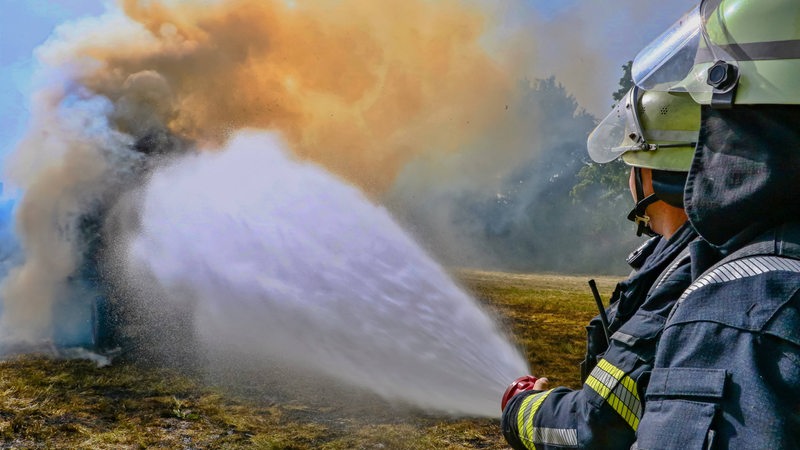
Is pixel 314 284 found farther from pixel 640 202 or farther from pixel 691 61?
pixel 691 61

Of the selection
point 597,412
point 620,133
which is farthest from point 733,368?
point 620,133

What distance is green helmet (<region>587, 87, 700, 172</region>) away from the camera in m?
2.11

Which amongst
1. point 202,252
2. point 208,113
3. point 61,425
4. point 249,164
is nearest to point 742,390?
point 61,425

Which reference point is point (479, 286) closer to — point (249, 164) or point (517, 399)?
point (249, 164)

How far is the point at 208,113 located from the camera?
45.2 ft

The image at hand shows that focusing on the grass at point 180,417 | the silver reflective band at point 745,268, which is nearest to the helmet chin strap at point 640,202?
the silver reflective band at point 745,268

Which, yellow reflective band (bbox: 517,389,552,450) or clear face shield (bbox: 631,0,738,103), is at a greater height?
clear face shield (bbox: 631,0,738,103)

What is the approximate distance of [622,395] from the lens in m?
1.85

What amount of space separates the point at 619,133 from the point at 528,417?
1.28 metres

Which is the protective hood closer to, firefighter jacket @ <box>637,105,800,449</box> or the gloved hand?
firefighter jacket @ <box>637,105,800,449</box>

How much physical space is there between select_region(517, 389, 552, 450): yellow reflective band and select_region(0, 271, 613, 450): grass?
9.75 ft

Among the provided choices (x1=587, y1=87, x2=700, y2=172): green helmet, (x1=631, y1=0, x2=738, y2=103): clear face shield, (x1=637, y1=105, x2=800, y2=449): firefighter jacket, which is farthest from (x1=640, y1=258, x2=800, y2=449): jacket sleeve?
(x1=587, y1=87, x2=700, y2=172): green helmet

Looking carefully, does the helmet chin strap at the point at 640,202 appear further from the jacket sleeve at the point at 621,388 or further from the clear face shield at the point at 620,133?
the jacket sleeve at the point at 621,388

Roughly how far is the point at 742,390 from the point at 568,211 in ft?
88.0
